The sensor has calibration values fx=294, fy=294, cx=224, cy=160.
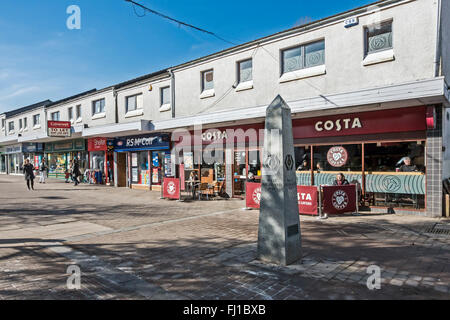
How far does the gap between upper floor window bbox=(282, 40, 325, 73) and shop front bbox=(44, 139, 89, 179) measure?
56.9 ft

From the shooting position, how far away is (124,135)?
62.4 feet

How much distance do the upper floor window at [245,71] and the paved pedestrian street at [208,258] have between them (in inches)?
241

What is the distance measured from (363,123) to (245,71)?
5.22 meters

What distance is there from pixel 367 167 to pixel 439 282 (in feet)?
20.3

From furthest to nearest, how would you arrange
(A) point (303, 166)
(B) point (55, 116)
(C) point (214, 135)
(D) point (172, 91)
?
(B) point (55, 116) → (D) point (172, 91) → (C) point (214, 135) → (A) point (303, 166)

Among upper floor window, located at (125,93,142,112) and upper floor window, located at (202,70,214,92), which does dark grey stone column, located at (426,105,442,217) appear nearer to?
upper floor window, located at (202,70,214,92)

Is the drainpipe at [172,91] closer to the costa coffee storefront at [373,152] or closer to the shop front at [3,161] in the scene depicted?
the costa coffee storefront at [373,152]

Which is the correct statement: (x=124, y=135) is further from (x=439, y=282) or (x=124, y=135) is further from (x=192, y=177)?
(x=439, y=282)

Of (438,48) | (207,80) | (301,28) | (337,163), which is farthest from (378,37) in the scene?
(207,80)

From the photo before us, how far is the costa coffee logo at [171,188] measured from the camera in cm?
1264

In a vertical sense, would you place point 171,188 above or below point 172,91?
below

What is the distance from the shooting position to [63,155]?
25297 millimetres

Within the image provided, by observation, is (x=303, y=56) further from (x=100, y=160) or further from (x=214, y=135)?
(x=100, y=160)

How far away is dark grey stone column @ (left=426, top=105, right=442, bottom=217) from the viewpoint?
27.6ft
